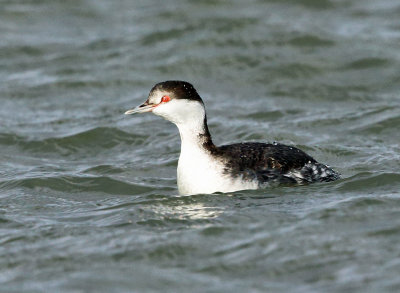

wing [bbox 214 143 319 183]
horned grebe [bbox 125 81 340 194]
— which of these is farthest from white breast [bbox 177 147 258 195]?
wing [bbox 214 143 319 183]

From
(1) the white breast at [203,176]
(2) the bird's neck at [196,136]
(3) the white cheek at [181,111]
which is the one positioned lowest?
(1) the white breast at [203,176]

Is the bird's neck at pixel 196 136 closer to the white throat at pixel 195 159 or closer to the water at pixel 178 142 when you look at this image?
the white throat at pixel 195 159

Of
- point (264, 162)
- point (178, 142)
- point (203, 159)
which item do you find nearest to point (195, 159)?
point (203, 159)

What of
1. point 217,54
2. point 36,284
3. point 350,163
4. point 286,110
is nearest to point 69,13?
point 217,54

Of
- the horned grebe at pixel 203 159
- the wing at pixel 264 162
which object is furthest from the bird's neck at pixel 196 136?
the wing at pixel 264 162

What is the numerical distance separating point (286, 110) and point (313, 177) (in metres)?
4.53

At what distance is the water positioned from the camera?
8.66 meters

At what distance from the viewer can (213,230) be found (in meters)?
9.51

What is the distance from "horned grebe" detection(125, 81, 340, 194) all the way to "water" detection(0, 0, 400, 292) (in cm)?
17

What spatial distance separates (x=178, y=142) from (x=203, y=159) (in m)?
3.71

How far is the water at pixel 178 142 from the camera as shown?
8.66 m

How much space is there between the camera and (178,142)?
560 inches

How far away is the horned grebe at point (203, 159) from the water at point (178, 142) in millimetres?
173

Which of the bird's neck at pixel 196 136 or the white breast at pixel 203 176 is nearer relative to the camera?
the white breast at pixel 203 176
